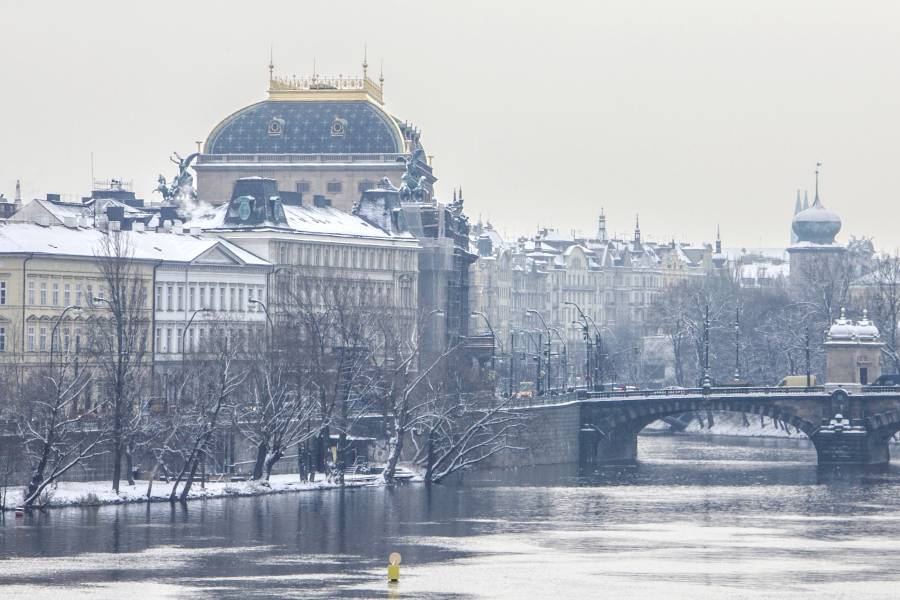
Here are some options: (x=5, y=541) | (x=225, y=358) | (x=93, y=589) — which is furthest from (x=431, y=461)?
(x=93, y=589)

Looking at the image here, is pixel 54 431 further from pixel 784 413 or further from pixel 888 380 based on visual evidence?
pixel 888 380

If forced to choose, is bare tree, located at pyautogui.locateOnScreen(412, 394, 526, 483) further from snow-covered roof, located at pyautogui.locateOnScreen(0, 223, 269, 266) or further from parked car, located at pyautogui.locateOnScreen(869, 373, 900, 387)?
parked car, located at pyautogui.locateOnScreen(869, 373, 900, 387)

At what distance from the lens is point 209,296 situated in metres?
172

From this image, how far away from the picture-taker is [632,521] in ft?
419

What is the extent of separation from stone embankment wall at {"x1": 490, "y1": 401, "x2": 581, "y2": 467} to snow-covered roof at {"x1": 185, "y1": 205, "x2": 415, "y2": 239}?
81.6 feet

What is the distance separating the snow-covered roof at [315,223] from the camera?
18538 centimetres

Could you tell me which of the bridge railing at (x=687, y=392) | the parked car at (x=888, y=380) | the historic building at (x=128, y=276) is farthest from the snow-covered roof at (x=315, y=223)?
the parked car at (x=888, y=380)

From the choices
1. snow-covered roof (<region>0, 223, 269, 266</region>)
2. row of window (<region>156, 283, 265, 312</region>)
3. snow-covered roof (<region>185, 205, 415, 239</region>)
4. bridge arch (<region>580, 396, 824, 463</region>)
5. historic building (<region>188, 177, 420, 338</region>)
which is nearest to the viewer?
snow-covered roof (<region>0, 223, 269, 266</region>)

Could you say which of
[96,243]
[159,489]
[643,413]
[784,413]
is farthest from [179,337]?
[159,489]

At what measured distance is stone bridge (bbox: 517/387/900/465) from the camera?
16850 cm

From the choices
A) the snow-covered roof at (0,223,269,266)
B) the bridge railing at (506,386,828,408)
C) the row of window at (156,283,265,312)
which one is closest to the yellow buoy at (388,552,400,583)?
the snow-covered roof at (0,223,269,266)

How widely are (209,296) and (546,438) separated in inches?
843

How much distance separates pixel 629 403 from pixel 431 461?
92.4ft

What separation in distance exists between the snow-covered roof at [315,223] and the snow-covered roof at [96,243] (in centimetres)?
585
